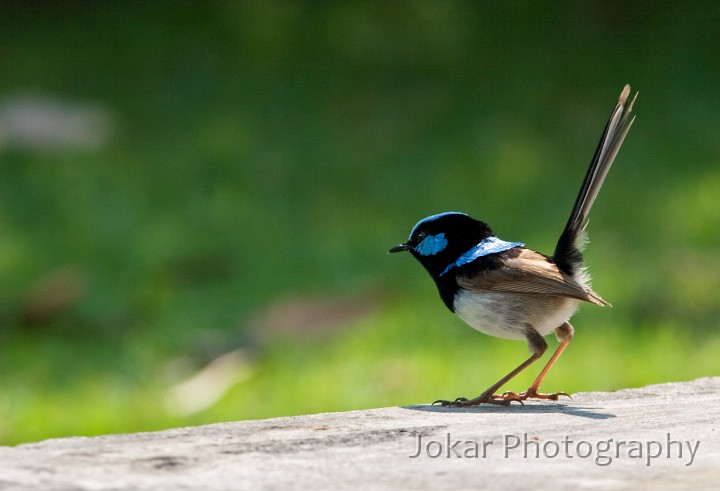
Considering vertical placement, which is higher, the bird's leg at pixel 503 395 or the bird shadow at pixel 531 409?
the bird's leg at pixel 503 395

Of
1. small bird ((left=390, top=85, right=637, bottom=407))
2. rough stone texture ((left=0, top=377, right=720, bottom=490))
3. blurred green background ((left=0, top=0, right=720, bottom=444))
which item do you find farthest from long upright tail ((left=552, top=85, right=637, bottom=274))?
blurred green background ((left=0, top=0, right=720, bottom=444))

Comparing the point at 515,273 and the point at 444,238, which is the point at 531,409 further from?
the point at 444,238

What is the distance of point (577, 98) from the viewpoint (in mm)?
12164

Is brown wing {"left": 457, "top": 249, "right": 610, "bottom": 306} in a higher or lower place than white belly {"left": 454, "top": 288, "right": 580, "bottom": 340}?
higher

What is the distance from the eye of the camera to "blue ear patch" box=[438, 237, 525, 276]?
434 cm

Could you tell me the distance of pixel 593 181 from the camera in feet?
13.8

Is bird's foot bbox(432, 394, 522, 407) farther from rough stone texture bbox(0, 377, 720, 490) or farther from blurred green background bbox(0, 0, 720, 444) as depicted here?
blurred green background bbox(0, 0, 720, 444)

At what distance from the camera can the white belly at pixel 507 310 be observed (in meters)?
4.21

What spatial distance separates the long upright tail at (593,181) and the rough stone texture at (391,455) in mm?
1084

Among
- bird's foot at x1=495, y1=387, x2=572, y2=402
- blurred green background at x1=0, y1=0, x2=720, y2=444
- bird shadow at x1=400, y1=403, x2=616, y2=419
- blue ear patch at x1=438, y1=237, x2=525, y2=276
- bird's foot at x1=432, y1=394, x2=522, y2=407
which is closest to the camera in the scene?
bird shadow at x1=400, y1=403, x2=616, y2=419

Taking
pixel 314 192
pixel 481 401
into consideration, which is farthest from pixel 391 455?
pixel 314 192

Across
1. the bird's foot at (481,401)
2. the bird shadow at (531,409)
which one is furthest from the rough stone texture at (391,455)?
the bird's foot at (481,401)

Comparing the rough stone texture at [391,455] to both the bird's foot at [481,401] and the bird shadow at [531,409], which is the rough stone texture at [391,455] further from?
the bird's foot at [481,401]

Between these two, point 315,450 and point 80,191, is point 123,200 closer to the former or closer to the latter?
point 80,191
